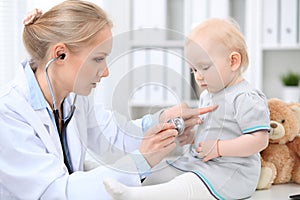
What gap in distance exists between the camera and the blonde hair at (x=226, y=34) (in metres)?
1.15

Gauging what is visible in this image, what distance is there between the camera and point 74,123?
1.22 m

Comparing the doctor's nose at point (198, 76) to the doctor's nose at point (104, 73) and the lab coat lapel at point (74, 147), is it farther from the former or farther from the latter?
the lab coat lapel at point (74, 147)

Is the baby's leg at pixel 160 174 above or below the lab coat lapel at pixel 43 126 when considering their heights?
below

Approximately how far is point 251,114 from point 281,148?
24 cm

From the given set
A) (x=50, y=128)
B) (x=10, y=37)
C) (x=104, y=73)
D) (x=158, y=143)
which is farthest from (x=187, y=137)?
(x=10, y=37)

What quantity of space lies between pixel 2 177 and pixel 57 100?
0.90ft

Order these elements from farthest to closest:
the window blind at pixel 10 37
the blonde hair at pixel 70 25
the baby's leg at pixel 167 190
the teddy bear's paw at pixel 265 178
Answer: the window blind at pixel 10 37
the teddy bear's paw at pixel 265 178
the blonde hair at pixel 70 25
the baby's leg at pixel 167 190

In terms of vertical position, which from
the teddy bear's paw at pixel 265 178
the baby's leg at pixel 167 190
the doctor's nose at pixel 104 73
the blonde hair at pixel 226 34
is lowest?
the teddy bear's paw at pixel 265 178

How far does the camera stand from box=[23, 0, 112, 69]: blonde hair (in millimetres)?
1092

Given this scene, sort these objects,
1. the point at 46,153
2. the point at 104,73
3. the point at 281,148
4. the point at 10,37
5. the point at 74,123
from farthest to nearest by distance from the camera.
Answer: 1. the point at 10,37
2. the point at 281,148
3. the point at 74,123
4. the point at 46,153
5. the point at 104,73

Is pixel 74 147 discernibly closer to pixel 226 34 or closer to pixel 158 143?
pixel 158 143

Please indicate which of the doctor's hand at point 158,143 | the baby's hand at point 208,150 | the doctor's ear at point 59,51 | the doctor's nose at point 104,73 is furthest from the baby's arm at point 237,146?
the doctor's ear at point 59,51

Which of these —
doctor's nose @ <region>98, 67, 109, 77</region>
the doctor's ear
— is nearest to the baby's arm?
doctor's nose @ <region>98, 67, 109, 77</region>

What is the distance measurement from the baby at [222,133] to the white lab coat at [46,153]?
10cm
